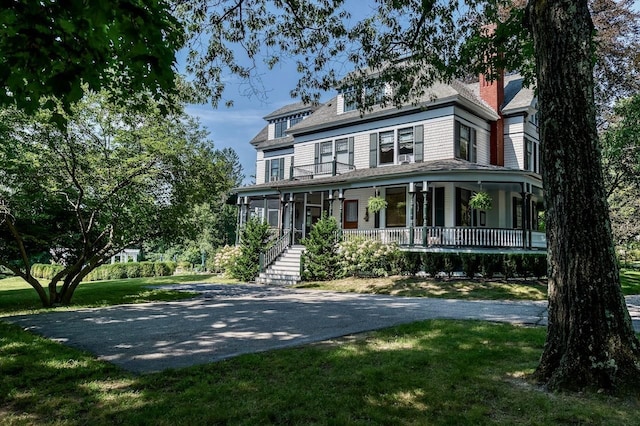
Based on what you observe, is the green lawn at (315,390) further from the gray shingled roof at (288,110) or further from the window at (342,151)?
the gray shingled roof at (288,110)

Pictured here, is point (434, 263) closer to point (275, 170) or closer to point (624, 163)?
point (624, 163)

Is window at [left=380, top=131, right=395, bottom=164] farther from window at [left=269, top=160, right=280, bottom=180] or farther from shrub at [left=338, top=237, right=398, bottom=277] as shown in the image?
window at [left=269, top=160, right=280, bottom=180]

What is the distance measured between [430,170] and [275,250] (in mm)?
7984

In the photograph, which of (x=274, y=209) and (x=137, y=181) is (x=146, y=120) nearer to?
(x=137, y=181)

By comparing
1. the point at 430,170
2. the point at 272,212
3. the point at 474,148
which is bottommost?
the point at 272,212

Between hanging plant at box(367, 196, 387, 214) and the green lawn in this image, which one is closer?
the green lawn

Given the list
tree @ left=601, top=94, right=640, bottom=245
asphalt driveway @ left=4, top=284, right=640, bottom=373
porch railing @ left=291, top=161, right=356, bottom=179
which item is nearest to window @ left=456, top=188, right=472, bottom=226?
porch railing @ left=291, top=161, right=356, bottom=179

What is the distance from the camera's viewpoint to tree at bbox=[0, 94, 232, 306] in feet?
31.5

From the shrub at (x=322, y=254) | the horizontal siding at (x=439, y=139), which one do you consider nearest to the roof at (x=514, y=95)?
the horizontal siding at (x=439, y=139)

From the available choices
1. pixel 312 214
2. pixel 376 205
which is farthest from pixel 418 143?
pixel 312 214

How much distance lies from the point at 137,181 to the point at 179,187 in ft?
4.05

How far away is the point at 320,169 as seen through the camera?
22516mm

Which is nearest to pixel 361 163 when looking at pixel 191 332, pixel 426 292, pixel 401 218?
pixel 401 218

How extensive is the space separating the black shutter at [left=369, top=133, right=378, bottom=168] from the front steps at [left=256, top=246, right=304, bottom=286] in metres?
5.70
